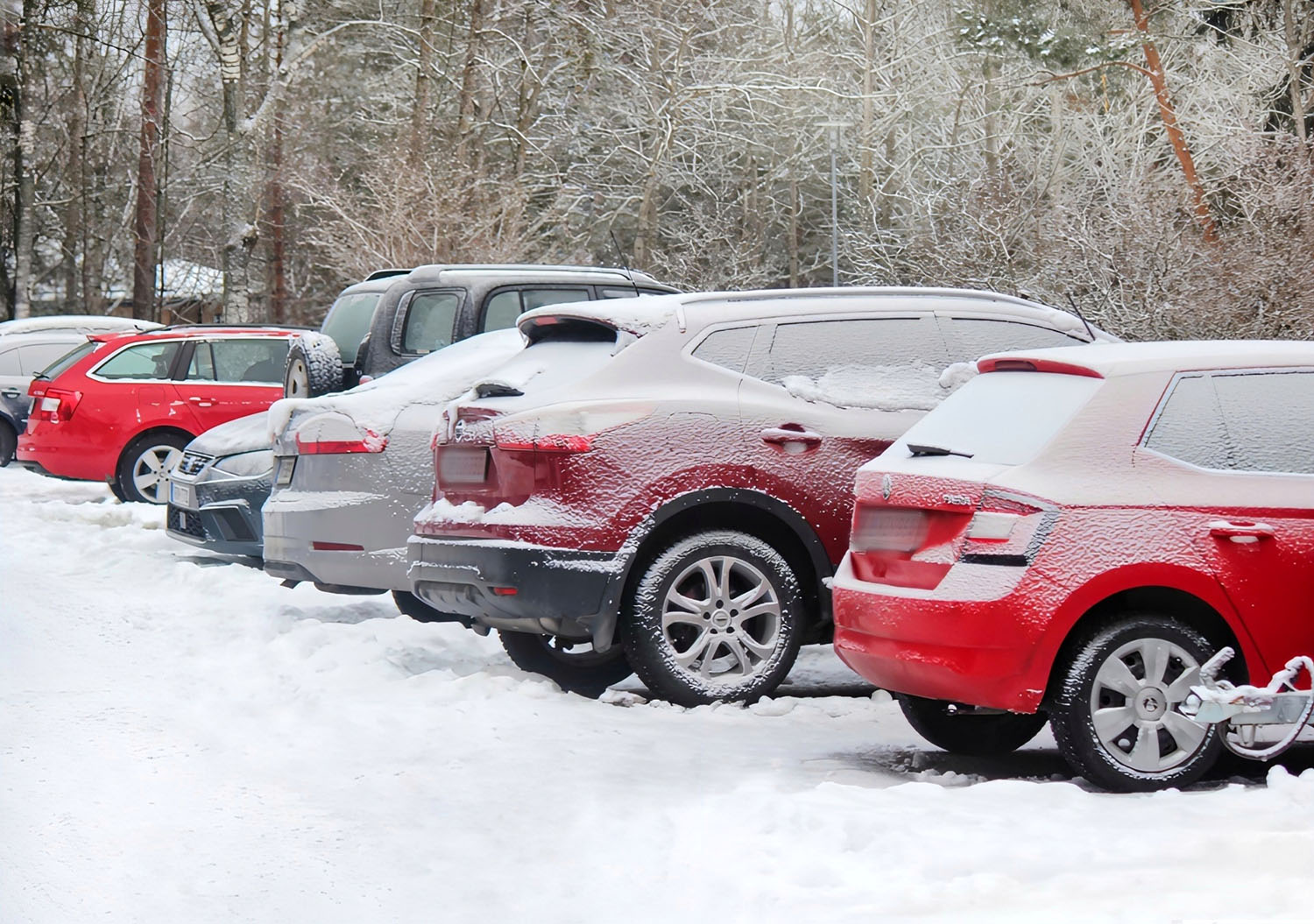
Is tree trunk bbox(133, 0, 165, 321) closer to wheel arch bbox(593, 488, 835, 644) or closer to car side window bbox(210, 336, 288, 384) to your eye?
car side window bbox(210, 336, 288, 384)

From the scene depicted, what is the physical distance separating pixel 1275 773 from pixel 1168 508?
939mm

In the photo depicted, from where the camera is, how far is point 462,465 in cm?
804

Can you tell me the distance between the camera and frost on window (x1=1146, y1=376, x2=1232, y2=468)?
6.21 m

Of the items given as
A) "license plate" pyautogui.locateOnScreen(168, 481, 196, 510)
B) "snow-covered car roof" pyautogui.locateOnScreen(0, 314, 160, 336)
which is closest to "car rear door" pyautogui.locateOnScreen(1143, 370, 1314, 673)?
"license plate" pyautogui.locateOnScreen(168, 481, 196, 510)

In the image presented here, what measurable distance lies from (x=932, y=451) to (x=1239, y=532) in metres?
1.10

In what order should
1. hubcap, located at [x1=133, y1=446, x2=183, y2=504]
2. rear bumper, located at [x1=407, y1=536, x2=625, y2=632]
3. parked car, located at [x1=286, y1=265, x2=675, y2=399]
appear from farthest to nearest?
hubcap, located at [x1=133, y1=446, x2=183, y2=504]
parked car, located at [x1=286, y1=265, x2=675, y2=399]
rear bumper, located at [x1=407, y1=536, x2=625, y2=632]

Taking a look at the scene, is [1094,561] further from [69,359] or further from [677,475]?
[69,359]

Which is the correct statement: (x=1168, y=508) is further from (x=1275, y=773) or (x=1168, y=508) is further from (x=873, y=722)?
(x=873, y=722)

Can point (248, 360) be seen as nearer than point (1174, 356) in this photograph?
No

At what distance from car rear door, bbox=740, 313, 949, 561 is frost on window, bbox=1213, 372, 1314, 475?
6.36 feet

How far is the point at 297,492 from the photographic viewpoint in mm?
9594

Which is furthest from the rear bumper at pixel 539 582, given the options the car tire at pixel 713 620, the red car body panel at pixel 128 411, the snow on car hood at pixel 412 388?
the red car body panel at pixel 128 411

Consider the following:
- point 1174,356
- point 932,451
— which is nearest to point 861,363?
point 932,451

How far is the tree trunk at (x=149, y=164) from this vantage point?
35719mm
